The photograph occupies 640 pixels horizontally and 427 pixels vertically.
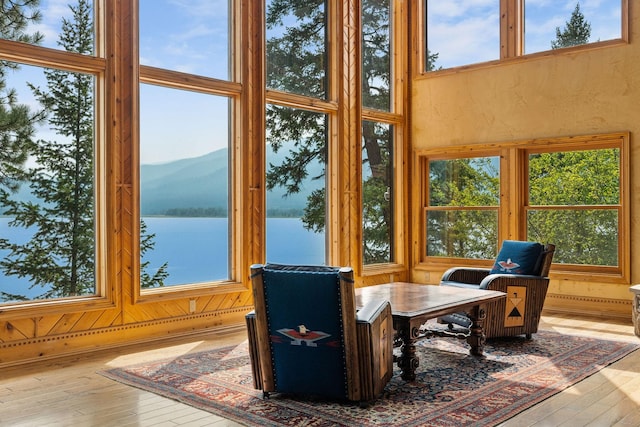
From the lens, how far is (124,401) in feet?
12.9

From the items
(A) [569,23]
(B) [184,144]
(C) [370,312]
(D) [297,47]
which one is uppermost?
(A) [569,23]

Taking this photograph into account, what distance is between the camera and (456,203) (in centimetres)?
835

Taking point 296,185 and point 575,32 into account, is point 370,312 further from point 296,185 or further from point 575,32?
point 575,32

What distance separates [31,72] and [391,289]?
354cm

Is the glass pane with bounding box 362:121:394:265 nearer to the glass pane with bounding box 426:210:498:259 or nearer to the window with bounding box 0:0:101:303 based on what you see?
the glass pane with bounding box 426:210:498:259

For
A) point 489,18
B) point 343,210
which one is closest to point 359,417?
point 343,210

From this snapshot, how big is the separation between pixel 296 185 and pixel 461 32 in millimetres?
3162

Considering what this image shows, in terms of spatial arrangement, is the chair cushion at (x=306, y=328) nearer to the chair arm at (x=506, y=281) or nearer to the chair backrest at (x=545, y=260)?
the chair arm at (x=506, y=281)

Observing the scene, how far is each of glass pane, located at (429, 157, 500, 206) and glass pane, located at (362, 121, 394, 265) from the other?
0.62 m

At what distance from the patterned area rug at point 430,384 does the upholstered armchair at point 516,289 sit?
171 mm

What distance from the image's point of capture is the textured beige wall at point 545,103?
22.6 ft

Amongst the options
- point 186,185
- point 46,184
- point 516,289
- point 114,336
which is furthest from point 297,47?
point 114,336

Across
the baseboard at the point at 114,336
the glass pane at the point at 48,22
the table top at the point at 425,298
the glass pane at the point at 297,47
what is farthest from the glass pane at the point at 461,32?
the glass pane at the point at 48,22

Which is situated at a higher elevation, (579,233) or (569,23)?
(569,23)
